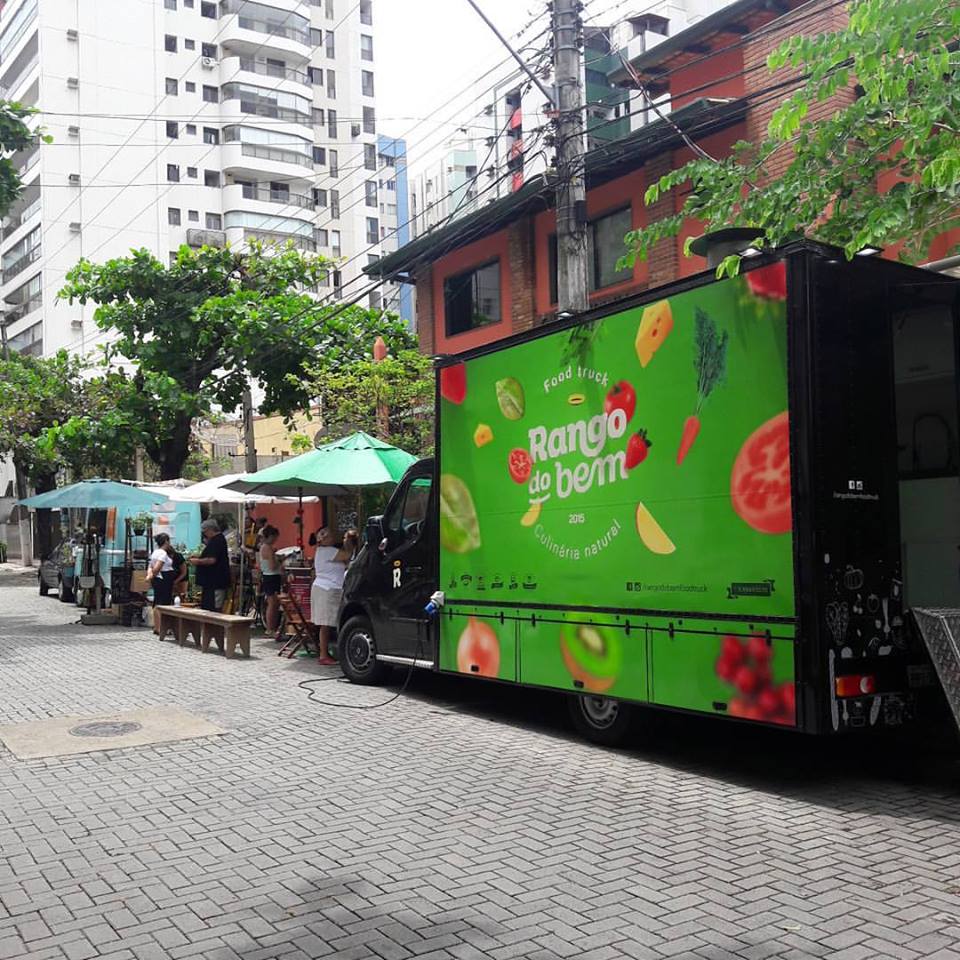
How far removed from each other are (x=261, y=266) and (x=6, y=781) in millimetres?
19036

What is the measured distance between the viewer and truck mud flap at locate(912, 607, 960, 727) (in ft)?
20.7

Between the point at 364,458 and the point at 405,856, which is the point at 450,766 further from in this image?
the point at 364,458

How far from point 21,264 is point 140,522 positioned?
43865mm

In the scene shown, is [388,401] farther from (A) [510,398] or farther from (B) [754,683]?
(B) [754,683]

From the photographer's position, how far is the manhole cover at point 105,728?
349 inches

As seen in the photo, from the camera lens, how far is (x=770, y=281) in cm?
663

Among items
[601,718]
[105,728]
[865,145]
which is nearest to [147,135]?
[105,728]

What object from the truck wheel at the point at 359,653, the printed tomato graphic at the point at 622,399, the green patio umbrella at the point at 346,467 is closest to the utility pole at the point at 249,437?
the green patio umbrella at the point at 346,467

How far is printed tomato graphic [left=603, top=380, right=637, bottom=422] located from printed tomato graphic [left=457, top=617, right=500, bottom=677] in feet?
7.81

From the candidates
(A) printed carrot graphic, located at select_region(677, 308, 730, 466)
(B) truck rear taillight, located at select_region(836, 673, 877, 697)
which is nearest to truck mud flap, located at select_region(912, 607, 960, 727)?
(B) truck rear taillight, located at select_region(836, 673, 877, 697)

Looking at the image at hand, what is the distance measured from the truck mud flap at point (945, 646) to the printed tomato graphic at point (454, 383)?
14.9 feet

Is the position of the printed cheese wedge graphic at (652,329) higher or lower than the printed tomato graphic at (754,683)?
higher

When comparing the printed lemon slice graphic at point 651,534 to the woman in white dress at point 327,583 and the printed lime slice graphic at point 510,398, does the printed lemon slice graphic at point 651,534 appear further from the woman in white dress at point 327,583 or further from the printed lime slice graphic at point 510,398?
the woman in white dress at point 327,583

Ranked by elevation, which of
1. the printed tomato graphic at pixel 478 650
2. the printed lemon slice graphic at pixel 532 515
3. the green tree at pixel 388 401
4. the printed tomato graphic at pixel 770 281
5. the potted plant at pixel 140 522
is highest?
the green tree at pixel 388 401
